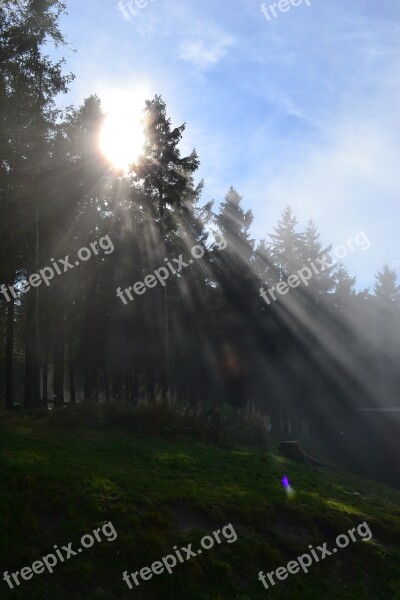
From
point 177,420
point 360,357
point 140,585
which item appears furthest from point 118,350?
point 140,585

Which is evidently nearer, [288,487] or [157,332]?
[288,487]

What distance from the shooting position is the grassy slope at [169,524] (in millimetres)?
7746

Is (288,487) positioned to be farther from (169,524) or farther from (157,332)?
(157,332)

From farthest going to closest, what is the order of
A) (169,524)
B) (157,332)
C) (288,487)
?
1. (157,332)
2. (288,487)
3. (169,524)

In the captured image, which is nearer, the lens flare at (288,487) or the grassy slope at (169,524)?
the grassy slope at (169,524)

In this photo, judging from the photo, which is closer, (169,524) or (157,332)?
(169,524)

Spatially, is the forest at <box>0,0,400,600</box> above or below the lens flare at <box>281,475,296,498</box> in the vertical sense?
→ above

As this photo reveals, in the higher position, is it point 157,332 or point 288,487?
point 157,332

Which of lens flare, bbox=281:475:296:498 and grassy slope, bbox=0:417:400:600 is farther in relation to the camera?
lens flare, bbox=281:475:296:498

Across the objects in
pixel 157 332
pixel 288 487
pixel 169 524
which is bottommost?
pixel 288 487

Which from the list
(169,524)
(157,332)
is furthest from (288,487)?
(157,332)

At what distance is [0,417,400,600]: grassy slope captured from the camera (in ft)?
25.4

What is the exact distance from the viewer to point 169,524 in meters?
9.19

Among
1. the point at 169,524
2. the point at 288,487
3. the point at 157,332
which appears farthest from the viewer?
the point at 157,332
